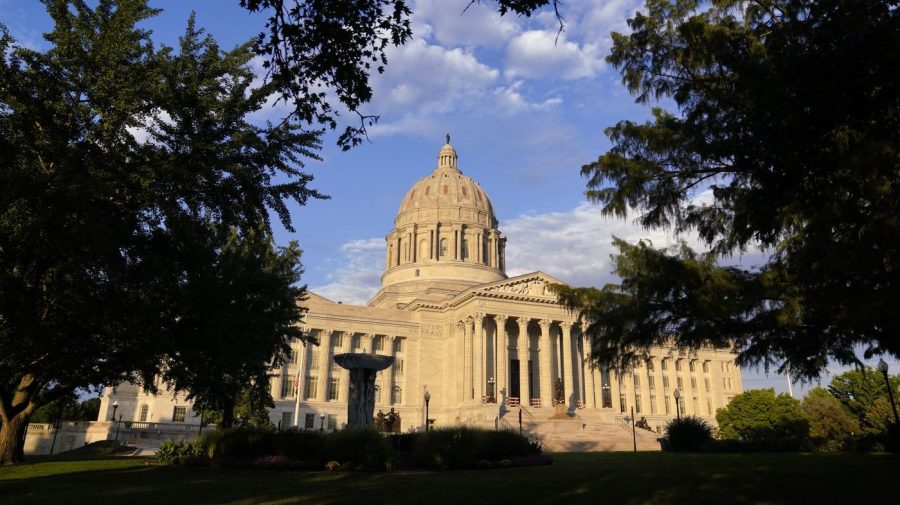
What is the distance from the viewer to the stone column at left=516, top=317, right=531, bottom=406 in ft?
211

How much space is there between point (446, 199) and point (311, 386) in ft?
113

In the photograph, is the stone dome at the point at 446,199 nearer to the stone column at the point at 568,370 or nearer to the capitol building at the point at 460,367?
the capitol building at the point at 460,367

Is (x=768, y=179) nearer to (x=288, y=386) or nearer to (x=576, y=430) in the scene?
(x=576, y=430)

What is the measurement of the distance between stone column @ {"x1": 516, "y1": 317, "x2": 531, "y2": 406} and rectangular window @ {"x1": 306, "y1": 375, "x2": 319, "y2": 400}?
2196 centimetres

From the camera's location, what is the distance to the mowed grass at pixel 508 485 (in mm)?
12867

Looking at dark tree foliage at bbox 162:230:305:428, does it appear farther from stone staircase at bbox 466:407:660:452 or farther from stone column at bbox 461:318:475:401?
stone column at bbox 461:318:475:401

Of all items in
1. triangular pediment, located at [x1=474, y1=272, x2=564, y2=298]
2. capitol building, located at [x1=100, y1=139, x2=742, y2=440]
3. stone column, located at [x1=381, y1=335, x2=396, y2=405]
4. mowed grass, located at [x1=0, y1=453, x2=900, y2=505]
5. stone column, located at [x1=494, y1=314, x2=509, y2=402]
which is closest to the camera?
mowed grass, located at [x1=0, y1=453, x2=900, y2=505]

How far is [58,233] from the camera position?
1376cm

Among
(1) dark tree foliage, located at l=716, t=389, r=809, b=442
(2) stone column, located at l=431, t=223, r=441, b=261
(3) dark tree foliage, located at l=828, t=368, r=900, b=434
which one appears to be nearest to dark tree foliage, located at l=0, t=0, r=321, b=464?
(2) stone column, located at l=431, t=223, r=441, b=261

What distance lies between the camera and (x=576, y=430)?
179 ft

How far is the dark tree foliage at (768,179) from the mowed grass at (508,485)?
3184 mm

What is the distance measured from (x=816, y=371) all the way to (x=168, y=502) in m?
17.2

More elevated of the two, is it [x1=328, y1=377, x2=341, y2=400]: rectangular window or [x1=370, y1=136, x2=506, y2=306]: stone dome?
[x1=370, y1=136, x2=506, y2=306]: stone dome

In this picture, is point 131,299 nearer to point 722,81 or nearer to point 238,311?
point 238,311
